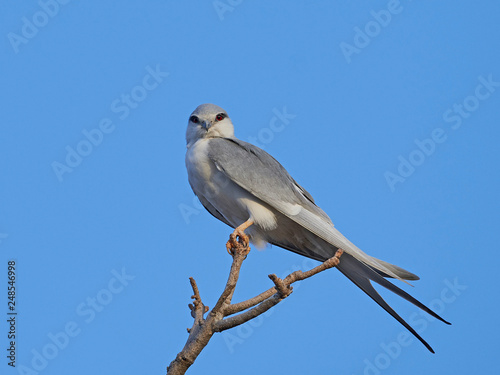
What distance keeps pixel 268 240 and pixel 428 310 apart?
7.64 ft

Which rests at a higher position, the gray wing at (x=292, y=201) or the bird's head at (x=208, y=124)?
the bird's head at (x=208, y=124)

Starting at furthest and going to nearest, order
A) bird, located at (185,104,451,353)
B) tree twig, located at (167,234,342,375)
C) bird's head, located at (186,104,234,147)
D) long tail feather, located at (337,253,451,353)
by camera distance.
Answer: bird's head, located at (186,104,234,147) < bird, located at (185,104,451,353) < long tail feather, located at (337,253,451,353) < tree twig, located at (167,234,342,375)

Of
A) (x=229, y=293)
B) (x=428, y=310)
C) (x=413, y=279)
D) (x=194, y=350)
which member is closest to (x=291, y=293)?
(x=229, y=293)

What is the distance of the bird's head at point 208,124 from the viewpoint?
6574mm

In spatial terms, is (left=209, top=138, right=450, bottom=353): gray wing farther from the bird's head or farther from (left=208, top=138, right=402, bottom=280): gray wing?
the bird's head

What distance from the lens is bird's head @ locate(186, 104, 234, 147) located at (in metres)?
6.57

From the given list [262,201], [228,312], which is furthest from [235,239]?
[228,312]

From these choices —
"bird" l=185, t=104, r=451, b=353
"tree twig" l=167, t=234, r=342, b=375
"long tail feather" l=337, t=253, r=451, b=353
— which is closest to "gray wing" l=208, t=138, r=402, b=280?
"bird" l=185, t=104, r=451, b=353

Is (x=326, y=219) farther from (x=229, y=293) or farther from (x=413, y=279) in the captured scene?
(x=229, y=293)

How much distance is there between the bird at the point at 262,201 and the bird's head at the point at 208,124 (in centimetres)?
2

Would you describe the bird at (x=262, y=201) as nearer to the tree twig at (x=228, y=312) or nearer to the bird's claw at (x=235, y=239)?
the bird's claw at (x=235, y=239)

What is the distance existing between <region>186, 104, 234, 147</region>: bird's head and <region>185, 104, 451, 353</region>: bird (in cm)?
2

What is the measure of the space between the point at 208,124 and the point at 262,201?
46.2 inches

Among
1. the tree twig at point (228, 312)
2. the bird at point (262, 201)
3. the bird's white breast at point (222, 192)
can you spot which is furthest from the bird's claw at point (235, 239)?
the tree twig at point (228, 312)
